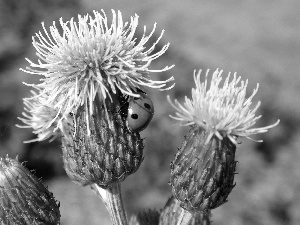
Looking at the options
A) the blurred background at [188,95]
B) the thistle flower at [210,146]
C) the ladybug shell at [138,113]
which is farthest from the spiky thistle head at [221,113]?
the blurred background at [188,95]

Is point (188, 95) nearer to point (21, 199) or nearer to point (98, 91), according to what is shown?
point (98, 91)

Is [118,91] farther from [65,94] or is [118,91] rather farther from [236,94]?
[236,94]

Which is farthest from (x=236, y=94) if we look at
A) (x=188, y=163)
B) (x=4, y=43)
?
(x=4, y=43)

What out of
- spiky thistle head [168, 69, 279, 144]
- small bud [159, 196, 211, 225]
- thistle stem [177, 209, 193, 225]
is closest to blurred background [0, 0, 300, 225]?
small bud [159, 196, 211, 225]

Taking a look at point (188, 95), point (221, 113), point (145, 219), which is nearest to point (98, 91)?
point (221, 113)

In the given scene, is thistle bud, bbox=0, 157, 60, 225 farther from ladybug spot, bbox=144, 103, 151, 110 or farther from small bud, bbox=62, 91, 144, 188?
ladybug spot, bbox=144, 103, 151, 110

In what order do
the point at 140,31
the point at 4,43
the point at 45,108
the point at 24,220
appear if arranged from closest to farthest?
the point at 24,220 < the point at 45,108 < the point at 4,43 < the point at 140,31
